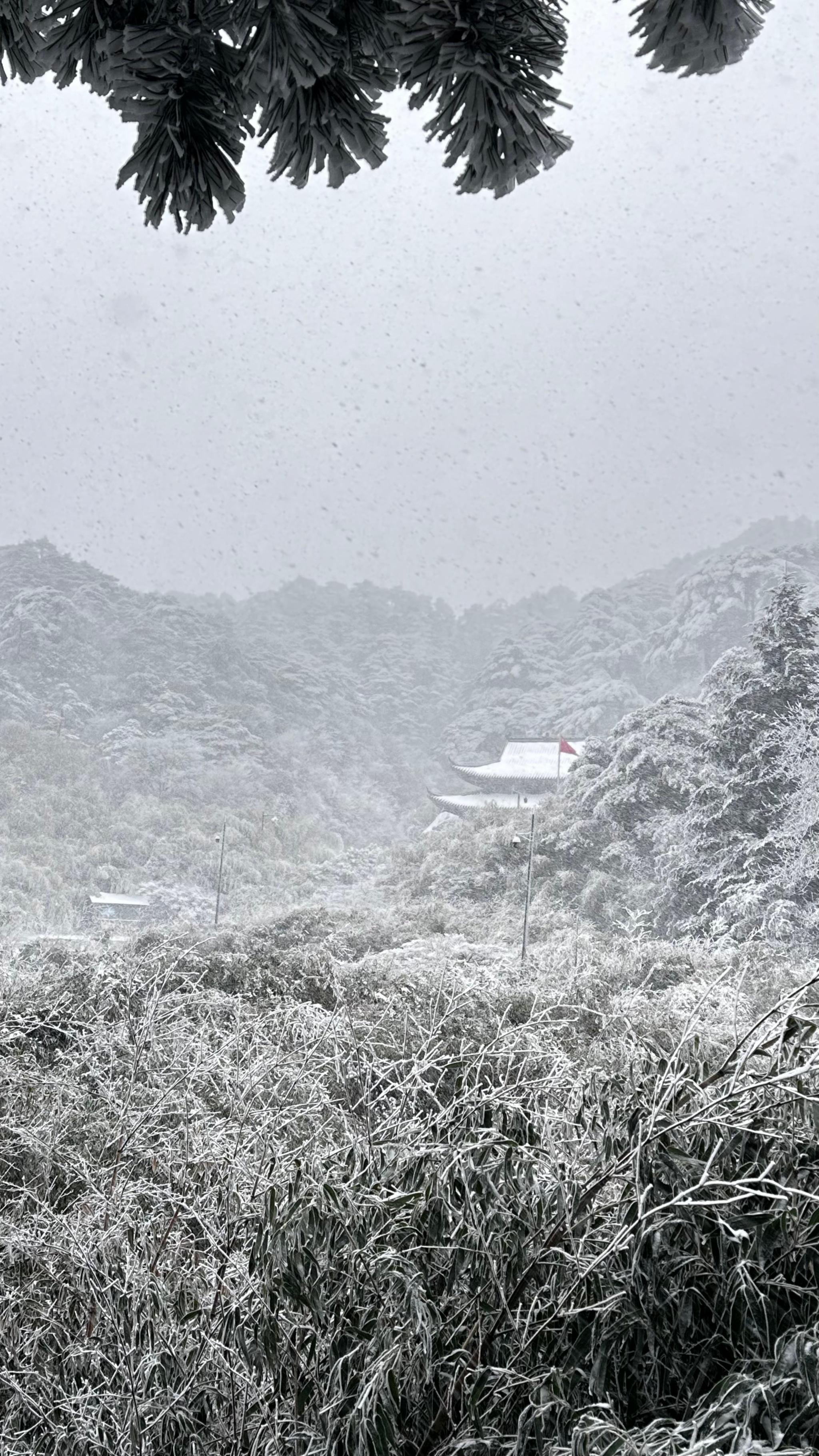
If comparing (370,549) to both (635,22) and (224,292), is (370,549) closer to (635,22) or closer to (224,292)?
(224,292)

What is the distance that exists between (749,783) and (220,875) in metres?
9.07

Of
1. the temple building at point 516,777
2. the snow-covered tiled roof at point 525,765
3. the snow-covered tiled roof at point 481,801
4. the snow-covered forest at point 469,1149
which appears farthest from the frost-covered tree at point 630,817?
the snow-covered tiled roof at point 525,765

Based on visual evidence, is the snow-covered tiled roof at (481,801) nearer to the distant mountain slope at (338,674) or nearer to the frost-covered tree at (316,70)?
the distant mountain slope at (338,674)

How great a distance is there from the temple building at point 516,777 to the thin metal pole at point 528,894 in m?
3.68

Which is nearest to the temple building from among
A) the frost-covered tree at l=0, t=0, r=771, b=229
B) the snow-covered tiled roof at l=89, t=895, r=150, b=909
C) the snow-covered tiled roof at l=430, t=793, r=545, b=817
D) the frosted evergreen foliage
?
the snow-covered tiled roof at l=430, t=793, r=545, b=817

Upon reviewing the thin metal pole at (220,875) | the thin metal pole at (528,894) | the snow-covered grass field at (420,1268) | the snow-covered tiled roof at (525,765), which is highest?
the snow-covered grass field at (420,1268)

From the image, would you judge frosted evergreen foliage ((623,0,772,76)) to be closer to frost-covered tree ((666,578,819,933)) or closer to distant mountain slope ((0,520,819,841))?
frost-covered tree ((666,578,819,933))

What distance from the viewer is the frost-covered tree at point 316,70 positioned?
0.68 m

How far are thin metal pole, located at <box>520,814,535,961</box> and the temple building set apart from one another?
368 cm

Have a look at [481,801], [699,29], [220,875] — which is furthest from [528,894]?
[699,29]

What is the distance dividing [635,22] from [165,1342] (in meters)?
1.35

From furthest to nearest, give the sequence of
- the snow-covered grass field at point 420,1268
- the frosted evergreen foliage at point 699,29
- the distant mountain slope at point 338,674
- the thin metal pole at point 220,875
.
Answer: the distant mountain slope at point 338,674 < the thin metal pole at point 220,875 < the snow-covered grass field at point 420,1268 < the frosted evergreen foliage at point 699,29

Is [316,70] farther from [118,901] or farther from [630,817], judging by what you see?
[118,901]

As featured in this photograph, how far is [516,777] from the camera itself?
2020cm
